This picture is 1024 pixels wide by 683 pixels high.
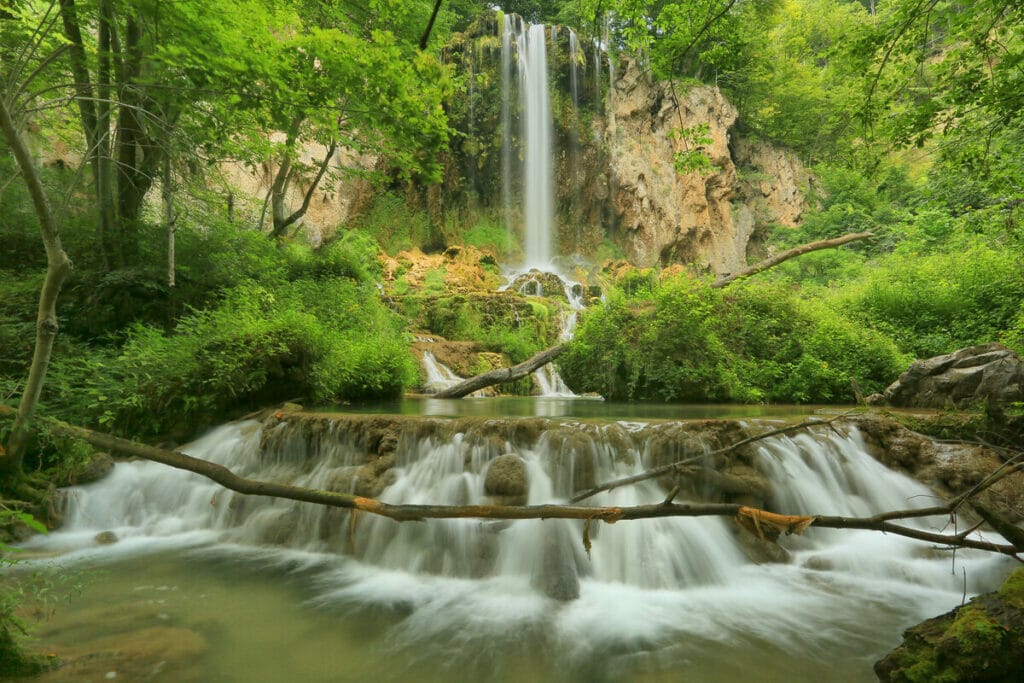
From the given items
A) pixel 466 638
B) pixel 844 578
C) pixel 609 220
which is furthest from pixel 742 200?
pixel 466 638

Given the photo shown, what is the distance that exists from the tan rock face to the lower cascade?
21.7m

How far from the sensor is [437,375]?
1307 centimetres

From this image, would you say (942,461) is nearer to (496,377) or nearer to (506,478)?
(506,478)

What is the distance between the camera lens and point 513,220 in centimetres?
2600

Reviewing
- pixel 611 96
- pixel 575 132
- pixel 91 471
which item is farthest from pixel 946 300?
pixel 611 96

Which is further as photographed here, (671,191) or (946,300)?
(671,191)

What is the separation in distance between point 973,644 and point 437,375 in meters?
11.6

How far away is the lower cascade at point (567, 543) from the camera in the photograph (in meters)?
3.54

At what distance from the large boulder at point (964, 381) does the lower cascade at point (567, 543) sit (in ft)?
6.66

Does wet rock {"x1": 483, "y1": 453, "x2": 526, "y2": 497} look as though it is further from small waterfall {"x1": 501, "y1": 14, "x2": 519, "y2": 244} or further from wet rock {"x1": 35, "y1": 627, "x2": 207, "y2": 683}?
small waterfall {"x1": 501, "y1": 14, "x2": 519, "y2": 244}

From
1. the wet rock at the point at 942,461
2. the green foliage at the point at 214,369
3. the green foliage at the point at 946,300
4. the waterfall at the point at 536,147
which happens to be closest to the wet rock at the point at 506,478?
the wet rock at the point at 942,461

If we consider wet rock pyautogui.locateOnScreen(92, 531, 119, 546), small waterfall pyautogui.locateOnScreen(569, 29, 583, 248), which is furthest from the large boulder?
small waterfall pyautogui.locateOnScreen(569, 29, 583, 248)

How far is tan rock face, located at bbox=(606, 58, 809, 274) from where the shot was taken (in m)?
25.7

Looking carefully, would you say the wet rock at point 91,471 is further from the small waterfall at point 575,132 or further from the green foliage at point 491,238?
the small waterfall at point 575,132
